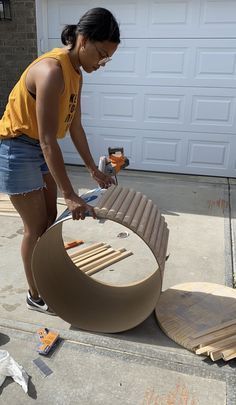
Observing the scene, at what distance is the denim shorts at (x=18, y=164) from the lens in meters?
2.17

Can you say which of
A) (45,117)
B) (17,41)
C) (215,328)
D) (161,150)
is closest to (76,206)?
(45,117)

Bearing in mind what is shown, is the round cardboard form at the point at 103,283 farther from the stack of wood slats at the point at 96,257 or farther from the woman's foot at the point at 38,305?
the stack of wood slats at the point at 96,257

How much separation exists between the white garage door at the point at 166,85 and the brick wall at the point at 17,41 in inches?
6.3

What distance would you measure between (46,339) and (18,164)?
1.06 metres

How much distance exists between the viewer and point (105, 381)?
2.04 meters

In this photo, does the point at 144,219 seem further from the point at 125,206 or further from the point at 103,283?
the point at 103,283

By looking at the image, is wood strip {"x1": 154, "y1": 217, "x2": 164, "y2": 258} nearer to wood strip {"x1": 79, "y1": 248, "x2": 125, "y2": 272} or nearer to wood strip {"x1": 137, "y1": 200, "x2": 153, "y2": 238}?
wood strip {"x1": 137, "y1": 200, "x2": 153, "y2": 238}

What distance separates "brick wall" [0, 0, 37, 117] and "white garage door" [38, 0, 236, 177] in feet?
0.52

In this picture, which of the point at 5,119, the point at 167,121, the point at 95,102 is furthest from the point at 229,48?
the point at 5,119

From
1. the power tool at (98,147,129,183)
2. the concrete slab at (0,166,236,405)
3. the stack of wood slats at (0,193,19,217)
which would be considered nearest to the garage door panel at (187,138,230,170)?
the power tool at (98,147,129,183)

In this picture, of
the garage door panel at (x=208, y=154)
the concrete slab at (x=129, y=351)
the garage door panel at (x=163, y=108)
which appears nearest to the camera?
the concrete slab at (x=129, y=351)

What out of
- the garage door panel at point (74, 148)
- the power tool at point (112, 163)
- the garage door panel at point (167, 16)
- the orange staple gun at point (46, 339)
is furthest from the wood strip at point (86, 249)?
the garage door panel at point (167, 16)

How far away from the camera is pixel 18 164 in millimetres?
2182

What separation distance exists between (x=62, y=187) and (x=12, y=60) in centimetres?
461
